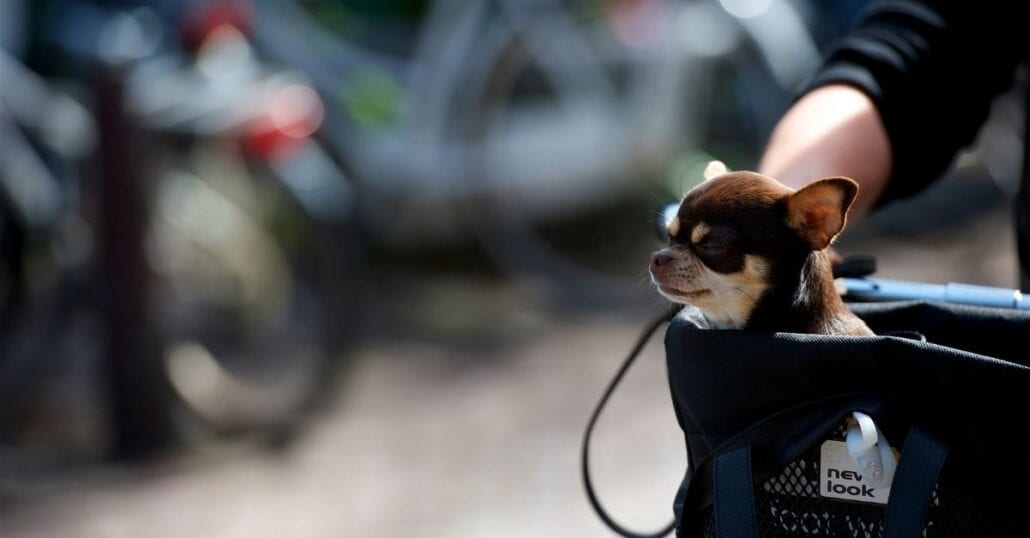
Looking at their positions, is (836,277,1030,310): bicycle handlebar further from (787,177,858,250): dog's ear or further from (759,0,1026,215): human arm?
(787,177,858,250): dog's ear

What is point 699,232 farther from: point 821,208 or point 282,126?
point 282,126

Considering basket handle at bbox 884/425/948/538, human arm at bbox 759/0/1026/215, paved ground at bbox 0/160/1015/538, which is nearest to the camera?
basket handle at bbox 884/425/948/538

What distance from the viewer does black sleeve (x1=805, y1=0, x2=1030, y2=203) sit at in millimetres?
2037

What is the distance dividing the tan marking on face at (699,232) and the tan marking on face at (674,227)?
0.04 m

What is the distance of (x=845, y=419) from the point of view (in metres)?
1.37

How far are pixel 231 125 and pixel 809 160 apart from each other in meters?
3.36

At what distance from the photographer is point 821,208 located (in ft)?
4.97

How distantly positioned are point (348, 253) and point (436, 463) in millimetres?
827

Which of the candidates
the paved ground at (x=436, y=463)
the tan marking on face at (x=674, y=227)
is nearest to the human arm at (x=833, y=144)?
the tan marking on face at (x=674, y=227)

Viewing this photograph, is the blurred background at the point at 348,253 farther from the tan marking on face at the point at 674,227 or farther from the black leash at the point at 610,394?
the tan marking on face at the point at 674,227

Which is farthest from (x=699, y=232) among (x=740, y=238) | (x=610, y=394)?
(x=610, y=394)

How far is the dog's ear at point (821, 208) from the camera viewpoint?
1.50 meters

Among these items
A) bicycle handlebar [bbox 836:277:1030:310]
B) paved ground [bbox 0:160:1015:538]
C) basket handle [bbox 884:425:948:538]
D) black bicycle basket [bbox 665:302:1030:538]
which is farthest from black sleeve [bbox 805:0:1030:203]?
paved ground [bbox 0:160:1015:538]

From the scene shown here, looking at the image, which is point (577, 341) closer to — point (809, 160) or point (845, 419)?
point (809, 160)
